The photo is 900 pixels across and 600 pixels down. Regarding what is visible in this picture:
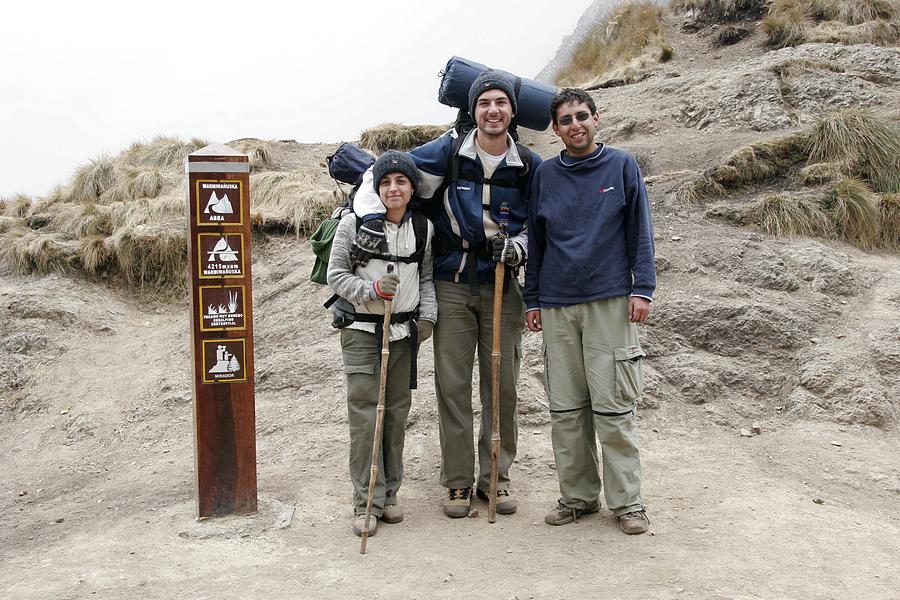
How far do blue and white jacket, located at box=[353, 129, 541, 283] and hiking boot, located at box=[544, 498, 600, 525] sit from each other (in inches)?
56.9

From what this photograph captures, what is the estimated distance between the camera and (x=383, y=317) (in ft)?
15.8

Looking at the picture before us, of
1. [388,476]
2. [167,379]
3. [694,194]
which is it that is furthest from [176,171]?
[388,476]

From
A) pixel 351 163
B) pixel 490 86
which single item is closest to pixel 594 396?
pixel 490 86

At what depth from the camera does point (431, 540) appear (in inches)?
185

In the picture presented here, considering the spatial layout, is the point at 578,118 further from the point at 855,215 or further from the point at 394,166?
the point at 855,215

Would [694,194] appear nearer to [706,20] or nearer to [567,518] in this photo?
[567,518]

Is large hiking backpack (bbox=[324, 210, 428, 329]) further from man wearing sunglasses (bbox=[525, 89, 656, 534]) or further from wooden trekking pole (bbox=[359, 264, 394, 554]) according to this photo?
man wearing sunglasses (bbox=[525, 89, 656, 534])

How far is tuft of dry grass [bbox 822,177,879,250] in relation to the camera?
8812 millimetres

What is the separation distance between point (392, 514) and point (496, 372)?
3.55 ft

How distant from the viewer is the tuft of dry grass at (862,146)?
9.66m

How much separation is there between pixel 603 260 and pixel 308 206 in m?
7.74

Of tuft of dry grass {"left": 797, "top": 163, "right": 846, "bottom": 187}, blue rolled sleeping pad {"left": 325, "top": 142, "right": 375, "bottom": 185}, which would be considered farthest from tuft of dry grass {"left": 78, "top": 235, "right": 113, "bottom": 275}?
tuft of dry grass {"left": 797, "top": 163, "right": 846, "bottom": 187}

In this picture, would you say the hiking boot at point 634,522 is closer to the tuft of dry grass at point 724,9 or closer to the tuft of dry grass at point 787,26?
the tuft of dry grass at point 787,26

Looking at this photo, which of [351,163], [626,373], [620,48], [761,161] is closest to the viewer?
[626,373]
